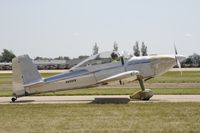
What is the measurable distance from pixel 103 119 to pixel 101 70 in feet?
23.2

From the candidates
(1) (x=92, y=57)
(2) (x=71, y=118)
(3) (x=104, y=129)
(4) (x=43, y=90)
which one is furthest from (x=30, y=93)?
(3) (x=104, y=129)

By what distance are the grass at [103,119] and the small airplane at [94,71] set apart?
372 centimetres

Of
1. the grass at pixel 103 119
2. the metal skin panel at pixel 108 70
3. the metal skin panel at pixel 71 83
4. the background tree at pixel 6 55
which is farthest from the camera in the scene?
the background tree at pixel 6 55

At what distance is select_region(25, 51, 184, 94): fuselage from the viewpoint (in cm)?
1812

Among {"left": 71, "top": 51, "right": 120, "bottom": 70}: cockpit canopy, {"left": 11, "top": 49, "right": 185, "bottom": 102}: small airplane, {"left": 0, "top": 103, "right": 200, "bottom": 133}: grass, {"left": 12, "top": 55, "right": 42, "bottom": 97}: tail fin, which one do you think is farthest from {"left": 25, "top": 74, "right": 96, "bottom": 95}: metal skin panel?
{"left": 0, "top": 103, "right": 200, "bottom": 133}: grass

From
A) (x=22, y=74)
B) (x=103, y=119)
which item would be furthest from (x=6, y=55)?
(x=103, y=119)

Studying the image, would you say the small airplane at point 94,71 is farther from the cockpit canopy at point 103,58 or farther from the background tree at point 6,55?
the background tree at point 6,55

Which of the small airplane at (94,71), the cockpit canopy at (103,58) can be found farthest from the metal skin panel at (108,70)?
the cockpit canopy at (103,58)

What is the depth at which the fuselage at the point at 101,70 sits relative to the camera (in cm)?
1812

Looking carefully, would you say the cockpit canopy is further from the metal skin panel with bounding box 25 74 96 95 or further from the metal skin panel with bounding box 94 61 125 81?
the metal skin panel with bounding box 25 74 96 95

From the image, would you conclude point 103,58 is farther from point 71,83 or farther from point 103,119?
point 103,119

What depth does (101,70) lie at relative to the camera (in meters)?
18.2

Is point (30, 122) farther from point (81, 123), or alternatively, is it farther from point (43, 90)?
point (43, 90)

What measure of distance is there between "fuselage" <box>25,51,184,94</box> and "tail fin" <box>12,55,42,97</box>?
0.32 m
